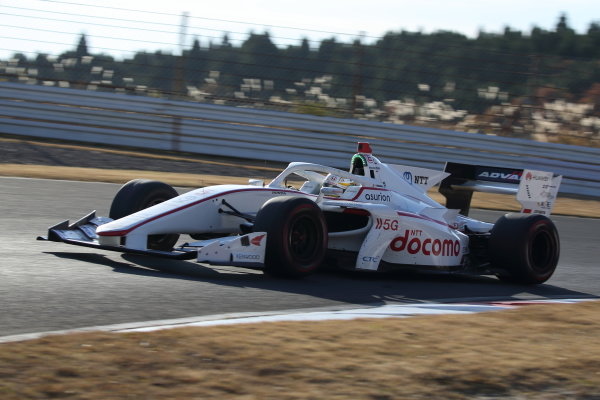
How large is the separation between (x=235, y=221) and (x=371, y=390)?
3834 mm

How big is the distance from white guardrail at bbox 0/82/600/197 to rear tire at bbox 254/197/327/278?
10800mm

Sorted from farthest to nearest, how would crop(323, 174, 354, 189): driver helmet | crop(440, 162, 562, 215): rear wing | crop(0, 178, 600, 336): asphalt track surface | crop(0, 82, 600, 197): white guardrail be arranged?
1. crop(0, 82, 600, 197): white guardrail
2. crop(440, 162, 562, 215): rear wing
3. crop(323, 174, 354, 189): driver helmet
4. crop(0, 178, 600, 336): asphalt track surface

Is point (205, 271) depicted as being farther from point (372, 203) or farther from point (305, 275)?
point (372, 203)

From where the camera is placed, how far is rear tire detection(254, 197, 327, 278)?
700 centimetres

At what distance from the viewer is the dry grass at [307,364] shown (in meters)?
3.82

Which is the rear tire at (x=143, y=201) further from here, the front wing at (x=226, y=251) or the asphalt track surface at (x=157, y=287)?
the front wing at (x=226, y=251)

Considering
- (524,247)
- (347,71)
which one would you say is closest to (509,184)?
(524,247)

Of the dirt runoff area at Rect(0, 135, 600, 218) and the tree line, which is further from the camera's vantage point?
the tree line

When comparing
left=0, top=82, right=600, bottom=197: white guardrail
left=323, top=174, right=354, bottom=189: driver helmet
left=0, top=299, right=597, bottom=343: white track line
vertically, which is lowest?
left=0, top=299, right=597, bottom=343: white track line

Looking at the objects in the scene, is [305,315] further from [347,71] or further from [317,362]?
[347,71]

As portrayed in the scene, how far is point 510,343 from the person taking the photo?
17.1ft

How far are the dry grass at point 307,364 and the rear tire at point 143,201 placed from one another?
2.76 meters

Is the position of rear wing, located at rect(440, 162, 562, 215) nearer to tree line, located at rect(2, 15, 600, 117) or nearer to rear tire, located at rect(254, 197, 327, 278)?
rear tire, located at rect(254, 197, 327, 278)

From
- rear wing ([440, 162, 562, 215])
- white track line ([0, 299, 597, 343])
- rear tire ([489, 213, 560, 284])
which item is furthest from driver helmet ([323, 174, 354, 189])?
white track line ([0, 299, 597, 343])
